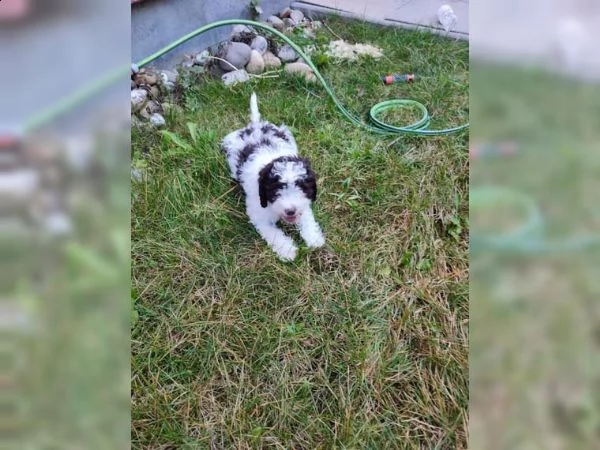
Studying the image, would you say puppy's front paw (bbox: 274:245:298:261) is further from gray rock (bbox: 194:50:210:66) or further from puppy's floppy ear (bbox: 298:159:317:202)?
gray rock (bbox: 194:50:210:66)

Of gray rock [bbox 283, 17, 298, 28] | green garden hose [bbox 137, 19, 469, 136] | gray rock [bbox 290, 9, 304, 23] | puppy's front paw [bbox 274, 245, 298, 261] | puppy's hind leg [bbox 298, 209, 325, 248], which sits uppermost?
gray rock [bbox 290, 9, 304, 23]

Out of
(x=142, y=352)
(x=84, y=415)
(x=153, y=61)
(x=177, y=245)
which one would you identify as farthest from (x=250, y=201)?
(x=84, y=415)

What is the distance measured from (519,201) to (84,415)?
96cm

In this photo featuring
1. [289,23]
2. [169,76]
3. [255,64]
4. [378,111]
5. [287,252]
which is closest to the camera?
[287,252]

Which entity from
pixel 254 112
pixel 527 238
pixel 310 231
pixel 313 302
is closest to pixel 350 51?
pixel 254 112

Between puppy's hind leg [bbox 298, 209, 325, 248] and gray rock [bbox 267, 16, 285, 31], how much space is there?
2.31 m

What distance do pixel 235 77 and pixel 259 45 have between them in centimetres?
45

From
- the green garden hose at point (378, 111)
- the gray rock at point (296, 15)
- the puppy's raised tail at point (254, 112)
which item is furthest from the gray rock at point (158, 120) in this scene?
the gray rock at point (296, 15)

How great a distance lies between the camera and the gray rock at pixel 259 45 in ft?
13.5

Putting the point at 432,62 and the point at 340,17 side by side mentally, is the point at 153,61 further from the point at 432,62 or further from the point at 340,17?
the point at 432,62

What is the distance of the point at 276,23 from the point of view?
14.5 ft

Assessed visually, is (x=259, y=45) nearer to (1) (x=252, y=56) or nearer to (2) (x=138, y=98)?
(1) (x=252, y=56)

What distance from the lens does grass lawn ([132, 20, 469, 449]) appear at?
192cm

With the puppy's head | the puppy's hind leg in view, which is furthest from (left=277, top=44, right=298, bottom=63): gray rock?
the puppy's hind leg
